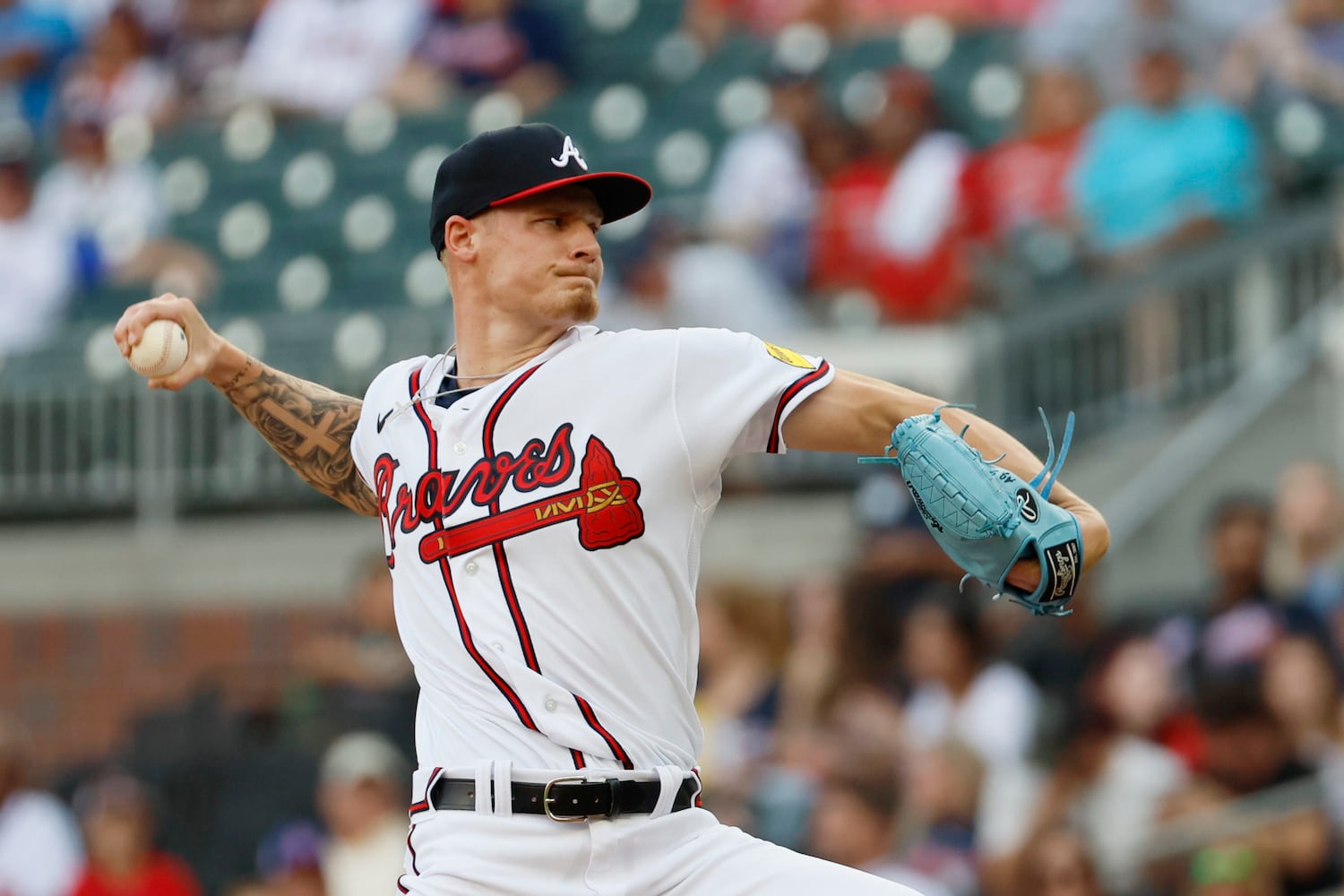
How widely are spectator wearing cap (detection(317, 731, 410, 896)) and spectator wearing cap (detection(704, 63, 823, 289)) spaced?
3167 mm

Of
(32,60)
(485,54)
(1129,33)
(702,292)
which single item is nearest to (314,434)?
(702,292)

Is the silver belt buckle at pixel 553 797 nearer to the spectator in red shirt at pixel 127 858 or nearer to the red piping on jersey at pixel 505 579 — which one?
the red piping on jersey at pixel 505 579

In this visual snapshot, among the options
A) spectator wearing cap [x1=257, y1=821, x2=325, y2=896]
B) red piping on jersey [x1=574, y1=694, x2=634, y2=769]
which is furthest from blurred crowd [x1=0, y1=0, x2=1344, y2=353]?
red piping on jersey [x1=574, y1=694, x2=634, y2=769]

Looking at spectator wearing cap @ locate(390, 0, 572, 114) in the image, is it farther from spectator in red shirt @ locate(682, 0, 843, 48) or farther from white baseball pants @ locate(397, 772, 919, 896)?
white baseball pants @ locate(397, 772, 919, 896)

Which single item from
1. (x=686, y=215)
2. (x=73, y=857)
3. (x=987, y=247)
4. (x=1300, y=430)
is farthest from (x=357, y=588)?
(x=1300, y=430)

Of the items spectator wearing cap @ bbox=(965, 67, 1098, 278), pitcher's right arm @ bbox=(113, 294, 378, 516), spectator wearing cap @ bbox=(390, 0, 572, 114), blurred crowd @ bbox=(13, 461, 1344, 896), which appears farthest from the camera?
spectator wearing cap @ bbox=(390, 0, 572, 114)

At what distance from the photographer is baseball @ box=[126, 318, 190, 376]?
4.00 meters

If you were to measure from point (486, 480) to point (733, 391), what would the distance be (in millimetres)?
484

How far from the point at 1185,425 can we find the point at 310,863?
4.02m

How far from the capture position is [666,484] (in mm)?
3707

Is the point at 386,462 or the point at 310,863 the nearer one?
the point at 386,462

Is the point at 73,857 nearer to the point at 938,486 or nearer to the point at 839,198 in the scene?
the point at 839,198

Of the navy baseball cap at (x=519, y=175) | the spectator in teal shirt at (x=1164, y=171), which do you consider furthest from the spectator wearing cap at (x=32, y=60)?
the navy baseball cap at (x=519, y=175)

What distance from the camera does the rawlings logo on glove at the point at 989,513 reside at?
347 cm
